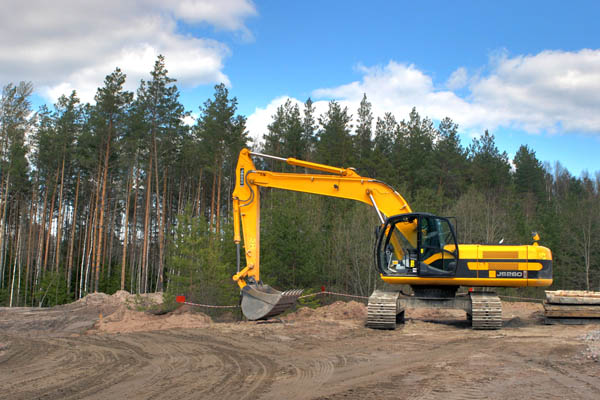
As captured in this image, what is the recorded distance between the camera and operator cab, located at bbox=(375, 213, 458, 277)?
12.7m

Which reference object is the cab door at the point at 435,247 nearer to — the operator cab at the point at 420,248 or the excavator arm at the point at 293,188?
the operator cab at the point at 420,248

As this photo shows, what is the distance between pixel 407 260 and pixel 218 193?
2437 centimetres

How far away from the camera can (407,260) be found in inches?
511

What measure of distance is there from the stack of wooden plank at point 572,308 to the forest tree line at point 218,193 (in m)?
10.6

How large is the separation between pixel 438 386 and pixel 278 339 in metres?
4.88

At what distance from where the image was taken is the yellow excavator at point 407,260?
40.9 feet

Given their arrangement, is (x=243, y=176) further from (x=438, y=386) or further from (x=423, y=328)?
(x=438, y=386)

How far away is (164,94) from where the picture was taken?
32.5 m

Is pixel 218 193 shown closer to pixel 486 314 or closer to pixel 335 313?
pixel 335 313

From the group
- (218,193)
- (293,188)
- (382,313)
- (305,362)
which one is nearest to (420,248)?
(382,313)

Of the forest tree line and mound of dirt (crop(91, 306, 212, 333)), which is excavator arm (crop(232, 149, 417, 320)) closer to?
mound of dirt (crop(91, 306, 212, 333))

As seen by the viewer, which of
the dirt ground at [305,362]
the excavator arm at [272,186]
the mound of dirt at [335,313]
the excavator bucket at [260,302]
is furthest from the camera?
the mound of dirt at [335,313]

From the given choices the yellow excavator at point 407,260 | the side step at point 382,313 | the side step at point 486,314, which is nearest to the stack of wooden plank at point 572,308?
the yellow excavator at point 407,260

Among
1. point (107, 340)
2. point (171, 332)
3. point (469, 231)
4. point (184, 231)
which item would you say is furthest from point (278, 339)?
point (469, 231)
